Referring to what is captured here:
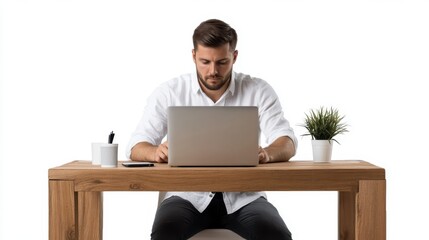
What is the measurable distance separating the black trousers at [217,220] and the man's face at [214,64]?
0.56 m

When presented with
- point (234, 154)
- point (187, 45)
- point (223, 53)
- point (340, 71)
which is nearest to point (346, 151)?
point (340, 71)

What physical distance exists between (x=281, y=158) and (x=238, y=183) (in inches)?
19.7

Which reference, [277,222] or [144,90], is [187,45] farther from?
[277,222]

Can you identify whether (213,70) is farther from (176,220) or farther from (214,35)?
(176,220)

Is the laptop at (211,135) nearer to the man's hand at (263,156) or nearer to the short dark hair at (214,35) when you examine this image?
the man's hand at (263,156)

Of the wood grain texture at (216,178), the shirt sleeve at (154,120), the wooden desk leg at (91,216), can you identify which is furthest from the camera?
the shirt sleeve at (154,120)

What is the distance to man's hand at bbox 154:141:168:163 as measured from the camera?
11.8 ft

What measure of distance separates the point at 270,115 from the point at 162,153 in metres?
0.76

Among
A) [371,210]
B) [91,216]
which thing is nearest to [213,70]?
[91,216]

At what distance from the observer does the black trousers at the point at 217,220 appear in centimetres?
365

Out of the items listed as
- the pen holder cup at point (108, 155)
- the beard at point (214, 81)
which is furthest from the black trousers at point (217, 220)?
the beard at point (214, 81)

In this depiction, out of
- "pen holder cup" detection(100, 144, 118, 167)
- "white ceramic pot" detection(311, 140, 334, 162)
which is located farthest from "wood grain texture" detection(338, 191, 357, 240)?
"pen holder cup" detection(100, 144, 118, 167)

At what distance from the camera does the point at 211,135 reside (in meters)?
3.39

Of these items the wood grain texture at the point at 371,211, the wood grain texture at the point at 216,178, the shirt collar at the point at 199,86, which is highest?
the shirt collar at the point at 199,86
